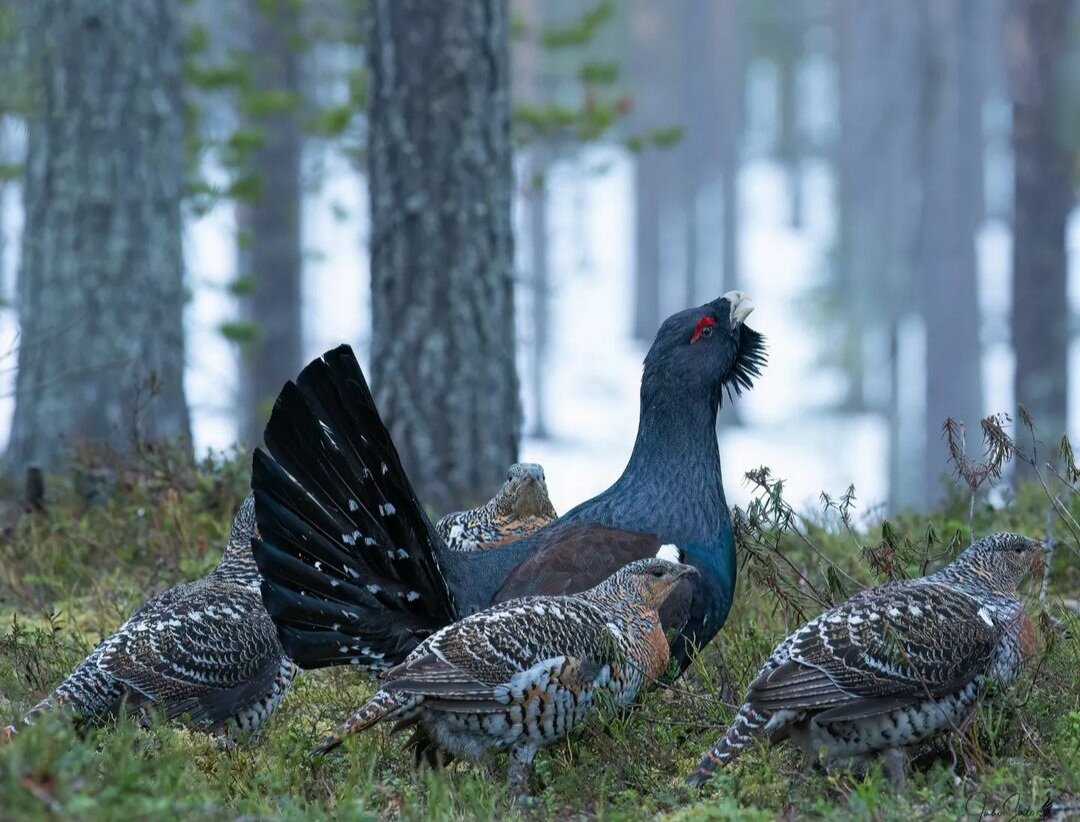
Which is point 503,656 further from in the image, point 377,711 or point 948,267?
point 948,267

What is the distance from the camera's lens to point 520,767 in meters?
4.75

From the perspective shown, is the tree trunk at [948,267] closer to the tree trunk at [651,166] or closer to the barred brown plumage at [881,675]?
the tree trunk at [651,166]

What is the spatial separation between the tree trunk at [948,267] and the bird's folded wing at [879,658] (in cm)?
1939

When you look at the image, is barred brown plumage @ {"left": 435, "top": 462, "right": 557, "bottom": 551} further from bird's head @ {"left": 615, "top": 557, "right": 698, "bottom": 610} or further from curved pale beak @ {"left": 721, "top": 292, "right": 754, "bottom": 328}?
bird's head @ {"left": 615, "top": 557, "right": 698, "bottom": 610}

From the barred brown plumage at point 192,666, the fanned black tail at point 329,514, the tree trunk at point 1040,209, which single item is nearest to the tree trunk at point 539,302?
the tree trunk at point 1040,209

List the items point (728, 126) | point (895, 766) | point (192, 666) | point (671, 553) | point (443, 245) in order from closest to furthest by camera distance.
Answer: point (895, 766) < point (192, 666) < point (671, 553) < point (443, 245) < point (728, 126)

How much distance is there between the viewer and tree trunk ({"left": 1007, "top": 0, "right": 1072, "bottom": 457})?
60.3 feet

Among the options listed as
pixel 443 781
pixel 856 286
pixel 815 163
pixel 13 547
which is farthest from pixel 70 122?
pixel 815 163

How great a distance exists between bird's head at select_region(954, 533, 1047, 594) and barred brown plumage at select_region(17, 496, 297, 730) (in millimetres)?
2526

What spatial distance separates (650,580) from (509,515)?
6.00ft

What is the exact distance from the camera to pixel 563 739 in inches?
195

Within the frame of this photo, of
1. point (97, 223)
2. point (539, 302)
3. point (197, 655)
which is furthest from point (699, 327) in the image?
point (539, 302)

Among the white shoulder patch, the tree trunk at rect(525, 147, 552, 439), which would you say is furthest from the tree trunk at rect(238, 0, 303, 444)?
the white shoulder patch

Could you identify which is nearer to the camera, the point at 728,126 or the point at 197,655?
the point at 197,655
